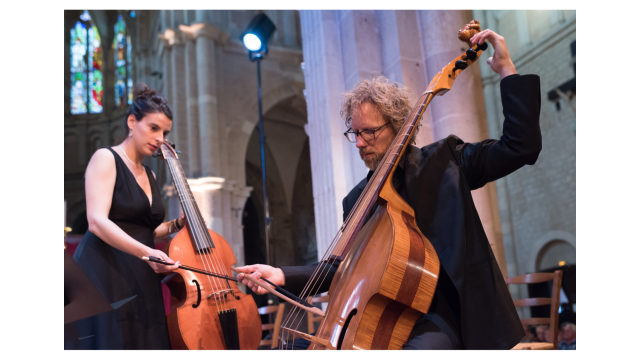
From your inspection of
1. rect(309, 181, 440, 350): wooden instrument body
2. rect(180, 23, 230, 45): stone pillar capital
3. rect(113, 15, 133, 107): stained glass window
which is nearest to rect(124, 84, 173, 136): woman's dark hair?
rect(309, 181, 440, 350): wooden instrument body

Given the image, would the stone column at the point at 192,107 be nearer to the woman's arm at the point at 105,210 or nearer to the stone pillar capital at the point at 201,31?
the stone pillar capital at the point at 201,31

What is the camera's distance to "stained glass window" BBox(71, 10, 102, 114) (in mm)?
19062

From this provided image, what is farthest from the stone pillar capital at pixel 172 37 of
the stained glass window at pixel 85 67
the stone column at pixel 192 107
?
the stained glass window at pixel 85 67

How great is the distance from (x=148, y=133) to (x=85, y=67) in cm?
1889

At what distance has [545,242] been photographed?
12.4m

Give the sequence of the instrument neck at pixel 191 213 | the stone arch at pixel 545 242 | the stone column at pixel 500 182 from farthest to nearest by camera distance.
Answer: the stone column at pixel 500 182, the stone arch at pixel 545 242, the instrument neck at pixel 191 213

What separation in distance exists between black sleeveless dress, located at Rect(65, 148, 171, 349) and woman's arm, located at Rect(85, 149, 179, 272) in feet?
0.17

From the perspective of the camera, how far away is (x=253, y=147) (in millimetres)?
16906

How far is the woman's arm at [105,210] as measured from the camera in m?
2.15

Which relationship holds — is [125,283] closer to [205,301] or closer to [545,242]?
[205,301]

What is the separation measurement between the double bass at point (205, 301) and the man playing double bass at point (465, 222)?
38 cm

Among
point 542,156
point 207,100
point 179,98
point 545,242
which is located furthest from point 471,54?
point 545,242
